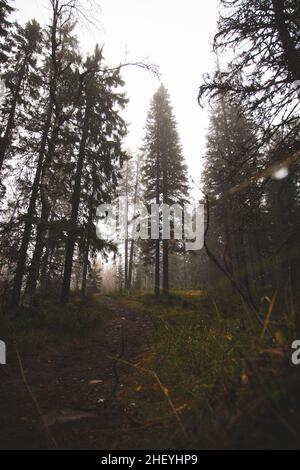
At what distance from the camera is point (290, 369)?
244 centimetres

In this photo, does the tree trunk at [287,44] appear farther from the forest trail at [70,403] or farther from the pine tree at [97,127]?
the pine tree at [97,127]

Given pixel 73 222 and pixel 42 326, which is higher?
pixel 73 222

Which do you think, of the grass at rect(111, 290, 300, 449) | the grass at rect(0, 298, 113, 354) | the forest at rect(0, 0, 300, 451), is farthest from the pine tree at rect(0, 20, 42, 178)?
the grass at rect(111, 290, 300, 449)

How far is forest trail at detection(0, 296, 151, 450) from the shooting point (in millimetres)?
3246

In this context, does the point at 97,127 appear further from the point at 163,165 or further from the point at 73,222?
the point at 163,165

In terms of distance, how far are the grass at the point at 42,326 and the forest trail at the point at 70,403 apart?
619 millimetres

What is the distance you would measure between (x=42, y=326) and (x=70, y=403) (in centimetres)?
559

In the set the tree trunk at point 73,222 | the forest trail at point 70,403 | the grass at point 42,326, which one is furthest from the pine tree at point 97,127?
the forest trail at point 70,403

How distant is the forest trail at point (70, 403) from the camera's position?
325 cm

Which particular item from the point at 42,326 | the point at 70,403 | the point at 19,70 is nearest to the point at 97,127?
the point at 19,70

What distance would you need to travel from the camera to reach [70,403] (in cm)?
444

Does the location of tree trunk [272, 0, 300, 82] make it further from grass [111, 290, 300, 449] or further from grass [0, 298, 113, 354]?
grass [0, 298, 113, 354]

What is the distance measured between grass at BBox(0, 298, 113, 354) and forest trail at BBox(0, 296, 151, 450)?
24.4 inches
